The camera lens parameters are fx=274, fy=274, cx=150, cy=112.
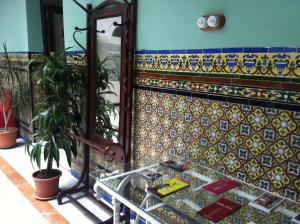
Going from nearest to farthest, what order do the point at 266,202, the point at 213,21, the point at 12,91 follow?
the point at 266,202 → the point at 213,21 → the point at 12,91

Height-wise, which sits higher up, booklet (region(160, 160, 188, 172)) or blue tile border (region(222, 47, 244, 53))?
blue tile border (region(222, 47, 244, 53))

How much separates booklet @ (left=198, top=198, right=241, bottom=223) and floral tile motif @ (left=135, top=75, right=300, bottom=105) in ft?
1.74

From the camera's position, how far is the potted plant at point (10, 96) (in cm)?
396

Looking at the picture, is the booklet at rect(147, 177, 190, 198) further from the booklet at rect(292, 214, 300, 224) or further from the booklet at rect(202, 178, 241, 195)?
the booklet at rect(292, 214, 300, 224)

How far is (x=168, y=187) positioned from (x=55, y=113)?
1412mm

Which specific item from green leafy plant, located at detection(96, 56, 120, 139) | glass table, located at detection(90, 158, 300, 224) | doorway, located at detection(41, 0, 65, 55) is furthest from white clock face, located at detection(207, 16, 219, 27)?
doorway, located at detection(41, 0, 65, 55)

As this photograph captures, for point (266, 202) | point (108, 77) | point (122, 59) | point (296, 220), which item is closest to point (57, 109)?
point (108, 77)

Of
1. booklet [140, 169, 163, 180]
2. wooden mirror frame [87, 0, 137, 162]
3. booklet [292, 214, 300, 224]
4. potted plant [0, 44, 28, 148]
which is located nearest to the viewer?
booklet [292, 214, 300, 224]

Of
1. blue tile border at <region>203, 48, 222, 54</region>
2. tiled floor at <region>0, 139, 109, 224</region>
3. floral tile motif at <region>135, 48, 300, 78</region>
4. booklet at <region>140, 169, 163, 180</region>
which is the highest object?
blue tile border at <region>203, 48, 222, 54</region>

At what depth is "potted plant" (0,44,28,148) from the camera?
3957 millimetres

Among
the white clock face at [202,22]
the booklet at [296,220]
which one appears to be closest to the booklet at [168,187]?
the booklet at [296,220]

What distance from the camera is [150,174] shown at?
1.60 metres

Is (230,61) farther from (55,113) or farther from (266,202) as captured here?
→ (55,113)

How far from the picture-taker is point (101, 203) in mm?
2559
